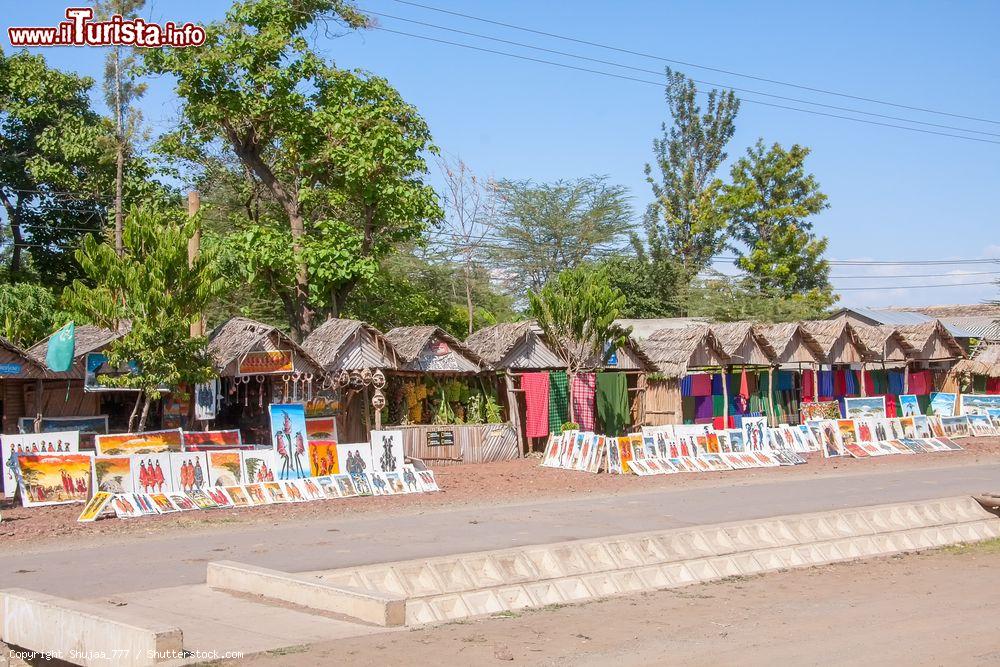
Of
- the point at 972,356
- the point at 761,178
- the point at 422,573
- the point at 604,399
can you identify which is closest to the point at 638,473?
the point at 604,399

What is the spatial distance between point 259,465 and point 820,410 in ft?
71.2

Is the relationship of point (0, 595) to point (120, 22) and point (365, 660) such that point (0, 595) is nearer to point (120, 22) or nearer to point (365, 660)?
point (365, 660)

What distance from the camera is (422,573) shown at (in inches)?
416

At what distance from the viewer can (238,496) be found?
57.5 feet

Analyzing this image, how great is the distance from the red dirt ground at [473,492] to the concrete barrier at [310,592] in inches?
199

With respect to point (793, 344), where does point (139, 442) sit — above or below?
below

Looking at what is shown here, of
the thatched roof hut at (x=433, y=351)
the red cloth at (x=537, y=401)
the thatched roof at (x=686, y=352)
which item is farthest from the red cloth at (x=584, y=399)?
the thatched roof at (x=686, y=352)

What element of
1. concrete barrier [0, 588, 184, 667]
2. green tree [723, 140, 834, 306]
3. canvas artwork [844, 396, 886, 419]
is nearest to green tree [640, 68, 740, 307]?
green tree [723, 140, 834, 306]

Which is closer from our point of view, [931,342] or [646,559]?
[646,559]

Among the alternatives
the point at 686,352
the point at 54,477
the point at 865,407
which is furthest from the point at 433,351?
the point at 865,407

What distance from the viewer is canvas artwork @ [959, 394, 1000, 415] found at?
35062 mm

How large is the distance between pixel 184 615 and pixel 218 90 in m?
22.1

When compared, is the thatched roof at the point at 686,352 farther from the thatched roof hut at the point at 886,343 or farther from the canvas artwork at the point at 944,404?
the canvas artwork at the point at 944,404

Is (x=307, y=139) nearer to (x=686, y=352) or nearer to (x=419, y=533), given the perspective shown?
(x=686, y=352)
